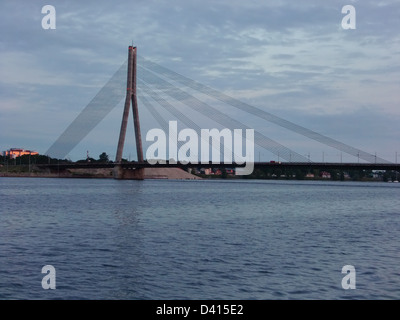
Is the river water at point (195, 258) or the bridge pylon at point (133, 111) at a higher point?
the bridge pylon at point (133, 111)

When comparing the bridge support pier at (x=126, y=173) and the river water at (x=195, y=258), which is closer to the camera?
the river water at (x=195, y=258)

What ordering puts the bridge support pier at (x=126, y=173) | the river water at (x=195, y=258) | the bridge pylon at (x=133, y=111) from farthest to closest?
the bridge support pier at (x=126, y=173) → the bridge pylon at (x=133, y=111) → the river water at (x=195, y=258)

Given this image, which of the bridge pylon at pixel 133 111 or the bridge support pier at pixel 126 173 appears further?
the bridge support pier at pixel 126 173

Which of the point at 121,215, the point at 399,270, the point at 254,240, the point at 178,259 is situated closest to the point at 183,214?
the point at 121,215

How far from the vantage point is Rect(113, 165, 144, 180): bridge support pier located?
378ft

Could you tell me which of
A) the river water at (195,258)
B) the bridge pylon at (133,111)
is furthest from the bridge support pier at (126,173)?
the river water at (195,258)

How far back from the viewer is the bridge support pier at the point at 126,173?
378 feet

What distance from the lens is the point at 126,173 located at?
119 meters

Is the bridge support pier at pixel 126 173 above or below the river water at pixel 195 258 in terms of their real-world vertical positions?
above

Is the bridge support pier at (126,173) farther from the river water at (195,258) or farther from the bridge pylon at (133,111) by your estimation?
the river water at (195,258)

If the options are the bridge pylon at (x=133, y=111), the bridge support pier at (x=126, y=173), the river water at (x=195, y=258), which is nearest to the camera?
the river water at (x=195, y=258)

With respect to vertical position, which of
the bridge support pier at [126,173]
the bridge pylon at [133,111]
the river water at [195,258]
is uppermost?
the bridge pylon at [133,111]

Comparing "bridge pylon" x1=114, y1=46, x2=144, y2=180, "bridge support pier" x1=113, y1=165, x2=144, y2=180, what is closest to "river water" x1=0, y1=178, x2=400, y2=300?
"bridge pylon" x1=114, y1=46, x2=144, y2=180
